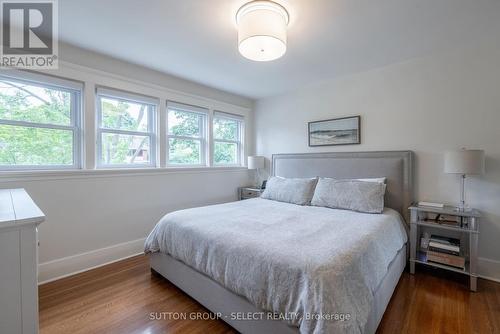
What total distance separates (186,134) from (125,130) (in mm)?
899

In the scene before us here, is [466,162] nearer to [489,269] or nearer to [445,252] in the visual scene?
[445,252]

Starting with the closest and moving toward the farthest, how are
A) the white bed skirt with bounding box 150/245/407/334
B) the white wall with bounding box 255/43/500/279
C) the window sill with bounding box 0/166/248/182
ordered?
1. the white bed skirt with bounding box 150/245/407/334
2. the window sill with bounding box 0/166/248/182
3. the white wall with bounding box 255/43/500/279

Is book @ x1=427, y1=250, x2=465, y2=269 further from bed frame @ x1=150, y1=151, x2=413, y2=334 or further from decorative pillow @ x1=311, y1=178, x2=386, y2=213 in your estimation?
decorative pillow @ x1=311, y1=178, x2=386, y2=213

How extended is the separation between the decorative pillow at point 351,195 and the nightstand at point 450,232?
0.36 m

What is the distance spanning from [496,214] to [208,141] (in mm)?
3635

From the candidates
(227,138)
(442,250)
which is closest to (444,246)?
(442,250)

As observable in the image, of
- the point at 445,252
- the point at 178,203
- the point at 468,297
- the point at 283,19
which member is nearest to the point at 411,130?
the point at 445,252

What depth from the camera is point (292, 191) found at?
305 centimetres

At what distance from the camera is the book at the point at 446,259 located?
2.18 meters

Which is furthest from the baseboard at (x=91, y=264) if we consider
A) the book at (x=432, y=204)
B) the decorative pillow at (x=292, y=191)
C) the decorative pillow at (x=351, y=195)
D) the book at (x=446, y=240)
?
the decorative pillow at (x=292, y=191)

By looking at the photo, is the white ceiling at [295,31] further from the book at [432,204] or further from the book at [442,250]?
the book at [442,250]

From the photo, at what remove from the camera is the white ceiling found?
69.6 inches

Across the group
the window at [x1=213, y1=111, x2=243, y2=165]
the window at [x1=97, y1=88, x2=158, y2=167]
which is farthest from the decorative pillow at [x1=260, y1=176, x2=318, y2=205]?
the window at [x1=97, y1=88, x2=158, y2=167]

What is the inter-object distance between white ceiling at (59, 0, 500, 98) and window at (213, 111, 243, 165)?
1.16m
